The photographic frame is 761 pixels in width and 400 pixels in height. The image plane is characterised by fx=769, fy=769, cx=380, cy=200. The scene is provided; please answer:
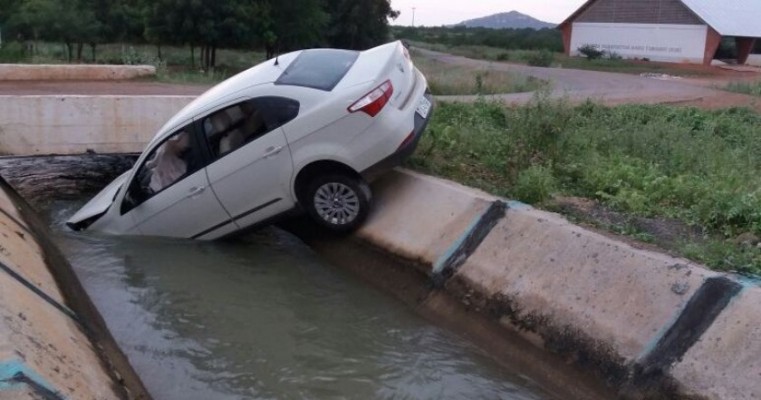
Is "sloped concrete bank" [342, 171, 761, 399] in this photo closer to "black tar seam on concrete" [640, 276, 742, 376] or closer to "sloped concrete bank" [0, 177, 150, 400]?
"black tar seam on concrete" [640, 276, 742, 376]

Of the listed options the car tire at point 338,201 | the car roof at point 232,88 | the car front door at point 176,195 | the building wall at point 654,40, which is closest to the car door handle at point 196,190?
the car front door at point 176,195

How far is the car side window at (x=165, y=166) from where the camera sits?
7.82m

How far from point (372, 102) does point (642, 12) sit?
5107 cm

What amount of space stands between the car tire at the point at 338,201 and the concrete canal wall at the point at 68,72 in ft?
37.8

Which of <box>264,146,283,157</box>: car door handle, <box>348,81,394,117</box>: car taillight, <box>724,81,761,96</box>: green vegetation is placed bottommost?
<box>264,146,283,157</box>: car door handle

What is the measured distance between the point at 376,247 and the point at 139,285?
233cm

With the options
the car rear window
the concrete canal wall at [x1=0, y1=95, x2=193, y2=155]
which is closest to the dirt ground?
the car rear window

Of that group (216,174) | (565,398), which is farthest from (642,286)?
(216,174)

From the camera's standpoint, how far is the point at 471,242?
268 inches

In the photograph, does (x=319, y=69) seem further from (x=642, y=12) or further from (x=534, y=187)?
(x=642, y=12)

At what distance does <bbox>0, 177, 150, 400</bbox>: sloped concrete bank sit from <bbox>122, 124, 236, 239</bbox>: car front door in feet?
4.07

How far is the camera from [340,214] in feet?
25.4

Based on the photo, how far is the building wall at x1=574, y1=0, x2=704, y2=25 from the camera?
169 ft

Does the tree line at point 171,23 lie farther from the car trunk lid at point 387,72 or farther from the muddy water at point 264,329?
the car trunk lid at point 387,72
